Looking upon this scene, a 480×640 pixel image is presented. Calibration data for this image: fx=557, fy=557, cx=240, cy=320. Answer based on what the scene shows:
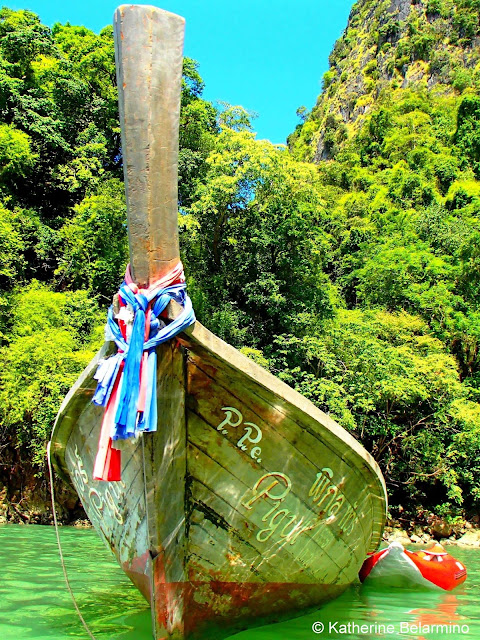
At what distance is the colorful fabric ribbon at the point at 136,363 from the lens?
8.84 feet

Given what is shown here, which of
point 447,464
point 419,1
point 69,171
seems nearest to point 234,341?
point 447,464

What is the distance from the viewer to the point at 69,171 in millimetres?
18031

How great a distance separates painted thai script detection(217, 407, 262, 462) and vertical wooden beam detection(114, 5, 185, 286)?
2.99 feet

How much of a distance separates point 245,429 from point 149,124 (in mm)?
A: 1731

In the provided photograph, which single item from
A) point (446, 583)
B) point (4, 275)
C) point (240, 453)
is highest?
point (4, 275)

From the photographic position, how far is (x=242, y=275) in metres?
16.0

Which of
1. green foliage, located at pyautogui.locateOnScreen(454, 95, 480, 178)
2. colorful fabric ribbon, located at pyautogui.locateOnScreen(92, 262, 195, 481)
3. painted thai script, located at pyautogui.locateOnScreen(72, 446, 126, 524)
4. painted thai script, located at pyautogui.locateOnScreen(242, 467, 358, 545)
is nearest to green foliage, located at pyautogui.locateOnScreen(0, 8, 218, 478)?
painted thai script, located at pyautogui.locateOnScreen(72, 446, 126, 524)

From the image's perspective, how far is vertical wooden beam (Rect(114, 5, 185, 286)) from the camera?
8.59 ft

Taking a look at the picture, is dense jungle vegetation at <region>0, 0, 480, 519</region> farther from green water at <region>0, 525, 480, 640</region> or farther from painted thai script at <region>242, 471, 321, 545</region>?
painted thai script at <region>242, 471, 321, 545</region>

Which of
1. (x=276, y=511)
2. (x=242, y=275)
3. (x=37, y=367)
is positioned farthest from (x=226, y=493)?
(x=242, y=275)

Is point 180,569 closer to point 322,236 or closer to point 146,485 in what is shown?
point 146,485

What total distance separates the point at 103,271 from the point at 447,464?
10767 mm

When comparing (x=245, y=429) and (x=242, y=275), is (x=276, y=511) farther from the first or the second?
(x=242, y=275)

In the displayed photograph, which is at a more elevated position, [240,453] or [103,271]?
[103,271]
